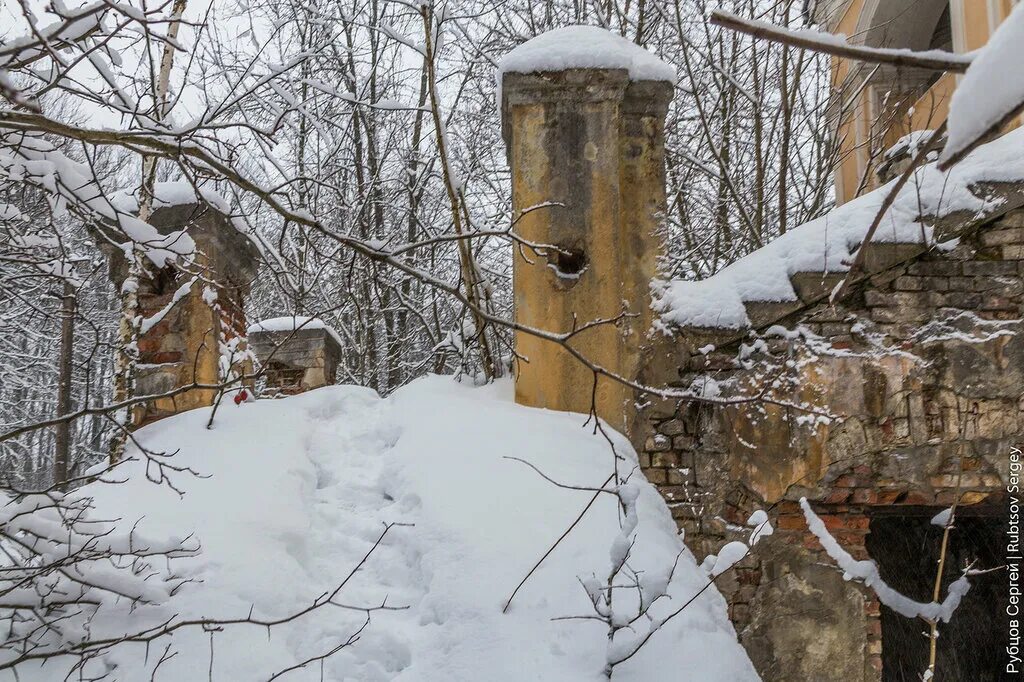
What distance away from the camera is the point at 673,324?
448cm

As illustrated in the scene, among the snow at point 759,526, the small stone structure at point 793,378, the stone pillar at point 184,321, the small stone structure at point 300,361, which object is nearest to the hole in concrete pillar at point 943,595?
the small stone structure at point 793,378

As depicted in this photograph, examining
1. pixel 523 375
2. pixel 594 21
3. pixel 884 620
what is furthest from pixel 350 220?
pixel 884 620

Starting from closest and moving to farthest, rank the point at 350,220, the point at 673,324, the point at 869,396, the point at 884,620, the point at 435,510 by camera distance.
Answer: the point at 435,510 → the point at 869,396 → the point at 673,324 → the point at 884,620 → the point at 350,220

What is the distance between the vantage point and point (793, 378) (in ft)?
13.8

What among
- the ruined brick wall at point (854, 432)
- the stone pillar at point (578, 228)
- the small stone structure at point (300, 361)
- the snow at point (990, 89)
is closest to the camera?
the snow at point (990, 89)

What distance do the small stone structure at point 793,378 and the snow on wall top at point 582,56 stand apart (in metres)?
0.06

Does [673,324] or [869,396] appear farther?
[673,324]

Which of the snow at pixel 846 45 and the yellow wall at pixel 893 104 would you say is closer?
the snow at pixel 846 45

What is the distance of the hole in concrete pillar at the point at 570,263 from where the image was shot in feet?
14.9

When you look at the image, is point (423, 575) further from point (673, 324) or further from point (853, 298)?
point (853, 298)

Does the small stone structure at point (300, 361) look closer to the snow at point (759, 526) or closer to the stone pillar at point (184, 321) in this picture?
the stone pillar at point (184, 321)

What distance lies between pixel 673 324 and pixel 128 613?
297cm

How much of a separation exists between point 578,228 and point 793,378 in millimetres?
1417

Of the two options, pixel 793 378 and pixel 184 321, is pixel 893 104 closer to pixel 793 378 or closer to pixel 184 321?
pixel 793 378
